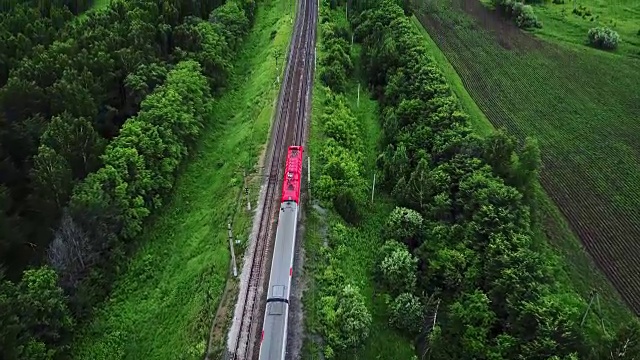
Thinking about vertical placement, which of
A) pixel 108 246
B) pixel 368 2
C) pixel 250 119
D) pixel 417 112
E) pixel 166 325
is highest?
pixel 368 2

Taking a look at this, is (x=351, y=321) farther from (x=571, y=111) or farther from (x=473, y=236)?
(x=571, y=111)

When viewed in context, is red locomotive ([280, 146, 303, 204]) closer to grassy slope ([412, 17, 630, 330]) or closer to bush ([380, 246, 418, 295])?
bush ([380, 246, 418, 295])

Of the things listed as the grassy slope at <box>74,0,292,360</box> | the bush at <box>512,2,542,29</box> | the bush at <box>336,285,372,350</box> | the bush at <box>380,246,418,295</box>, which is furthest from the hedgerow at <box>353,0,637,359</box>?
the bush at <box>512,2,542,29</box>

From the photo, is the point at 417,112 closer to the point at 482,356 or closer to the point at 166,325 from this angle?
the point at 482,356

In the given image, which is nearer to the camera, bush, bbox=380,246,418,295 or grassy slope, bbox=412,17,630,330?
bush, bbox=380,246,418,295

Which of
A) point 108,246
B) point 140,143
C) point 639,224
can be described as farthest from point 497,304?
point 140,143

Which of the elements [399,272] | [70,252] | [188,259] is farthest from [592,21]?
[70,252]
